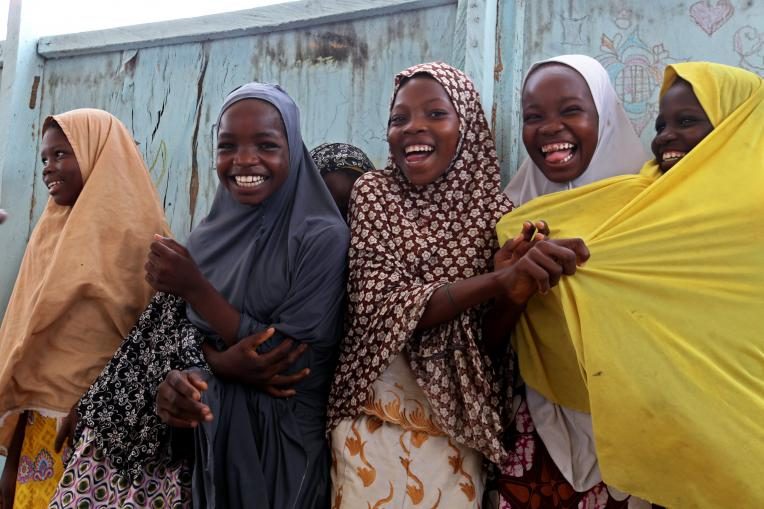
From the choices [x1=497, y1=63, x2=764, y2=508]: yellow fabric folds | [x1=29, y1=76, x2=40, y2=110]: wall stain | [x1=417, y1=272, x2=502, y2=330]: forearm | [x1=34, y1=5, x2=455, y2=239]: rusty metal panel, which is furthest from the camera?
[x1=29, y1=76, x2=40, y2=110]: wall stain

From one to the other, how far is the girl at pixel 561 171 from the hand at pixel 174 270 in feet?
3.30

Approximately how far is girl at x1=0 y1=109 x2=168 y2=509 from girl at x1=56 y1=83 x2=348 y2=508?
12.4 inches

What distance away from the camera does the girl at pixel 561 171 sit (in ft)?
7.36

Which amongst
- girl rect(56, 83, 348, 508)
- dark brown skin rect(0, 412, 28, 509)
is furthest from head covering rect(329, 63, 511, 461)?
dark brown skin rect(0, 412, 28, 509)

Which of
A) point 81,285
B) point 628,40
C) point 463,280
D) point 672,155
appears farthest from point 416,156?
point 81,285

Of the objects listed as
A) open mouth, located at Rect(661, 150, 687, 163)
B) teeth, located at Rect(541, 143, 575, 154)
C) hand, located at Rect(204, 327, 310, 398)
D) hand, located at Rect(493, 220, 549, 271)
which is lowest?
hand, located at Rect(204, 327, 310, 398)

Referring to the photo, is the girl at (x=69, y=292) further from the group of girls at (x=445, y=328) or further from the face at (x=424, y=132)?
the face at (x=424, y=132)

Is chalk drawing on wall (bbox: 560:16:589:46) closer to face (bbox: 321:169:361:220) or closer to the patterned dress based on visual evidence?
the patterned dress

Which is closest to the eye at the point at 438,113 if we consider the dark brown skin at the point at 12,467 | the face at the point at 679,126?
the face at the point at 679,126

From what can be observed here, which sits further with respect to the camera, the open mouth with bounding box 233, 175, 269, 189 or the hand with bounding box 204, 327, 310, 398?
the open mouth with bounding box 233, 175, 269, 189

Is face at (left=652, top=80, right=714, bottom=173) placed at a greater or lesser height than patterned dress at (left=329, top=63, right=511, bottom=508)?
greater

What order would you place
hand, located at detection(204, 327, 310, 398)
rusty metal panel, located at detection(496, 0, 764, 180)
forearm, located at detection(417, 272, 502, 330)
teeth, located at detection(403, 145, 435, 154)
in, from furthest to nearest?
rusty metal panel, located at detection(496, 0, 764, 180), teeth, located at detection(403, 145, 435, 154), hand, located at detection(204, 327, 310, 398), forearm, located at detection(417, 272, 502, 330)

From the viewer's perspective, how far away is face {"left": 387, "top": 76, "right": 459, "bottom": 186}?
257 centimetres

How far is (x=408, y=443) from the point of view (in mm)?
2297
